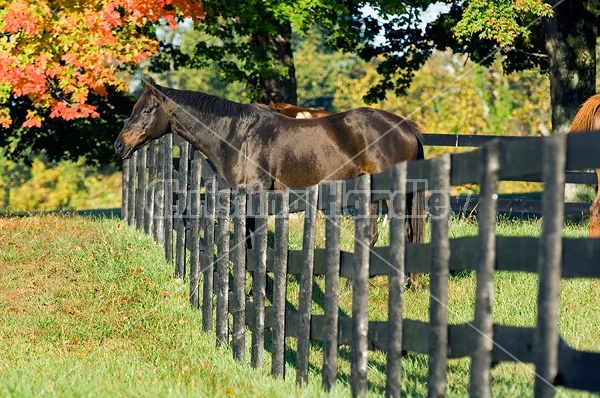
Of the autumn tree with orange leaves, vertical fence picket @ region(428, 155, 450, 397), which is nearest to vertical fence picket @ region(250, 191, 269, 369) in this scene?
vertical fence picket @ region(428, 155, 450, 397)

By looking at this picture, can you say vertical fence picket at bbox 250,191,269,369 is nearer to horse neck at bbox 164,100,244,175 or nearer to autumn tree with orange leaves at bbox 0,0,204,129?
horse neck at bbox 164,100,244,175

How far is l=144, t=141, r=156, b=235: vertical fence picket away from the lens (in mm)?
13136

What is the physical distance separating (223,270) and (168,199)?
142 inches

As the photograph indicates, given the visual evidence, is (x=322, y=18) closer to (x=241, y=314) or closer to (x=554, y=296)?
(x=241, y=314)

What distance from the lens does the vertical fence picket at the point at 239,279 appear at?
27.0 ft

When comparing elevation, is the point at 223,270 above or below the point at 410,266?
below

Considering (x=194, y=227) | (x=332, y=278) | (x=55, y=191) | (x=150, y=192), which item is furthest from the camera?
(x=55, y=191)

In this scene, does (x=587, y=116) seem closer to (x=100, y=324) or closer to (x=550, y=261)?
(x=100, y=324)

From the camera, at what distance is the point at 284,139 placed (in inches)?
471

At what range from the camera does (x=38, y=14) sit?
1557 cm

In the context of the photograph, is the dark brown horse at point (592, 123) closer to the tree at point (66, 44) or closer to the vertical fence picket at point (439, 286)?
the tree at point (66, 44)

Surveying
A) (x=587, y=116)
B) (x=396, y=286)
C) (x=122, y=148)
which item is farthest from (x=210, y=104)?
(x=396, y=286)

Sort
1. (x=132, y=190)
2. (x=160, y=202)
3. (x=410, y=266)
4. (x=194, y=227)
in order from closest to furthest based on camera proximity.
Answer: (x=410, y=266) < (x=194, y=227) < (x=160, y=202) < (x=132, y=190)

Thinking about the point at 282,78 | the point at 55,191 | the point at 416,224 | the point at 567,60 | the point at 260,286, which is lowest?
the point at 260,286
